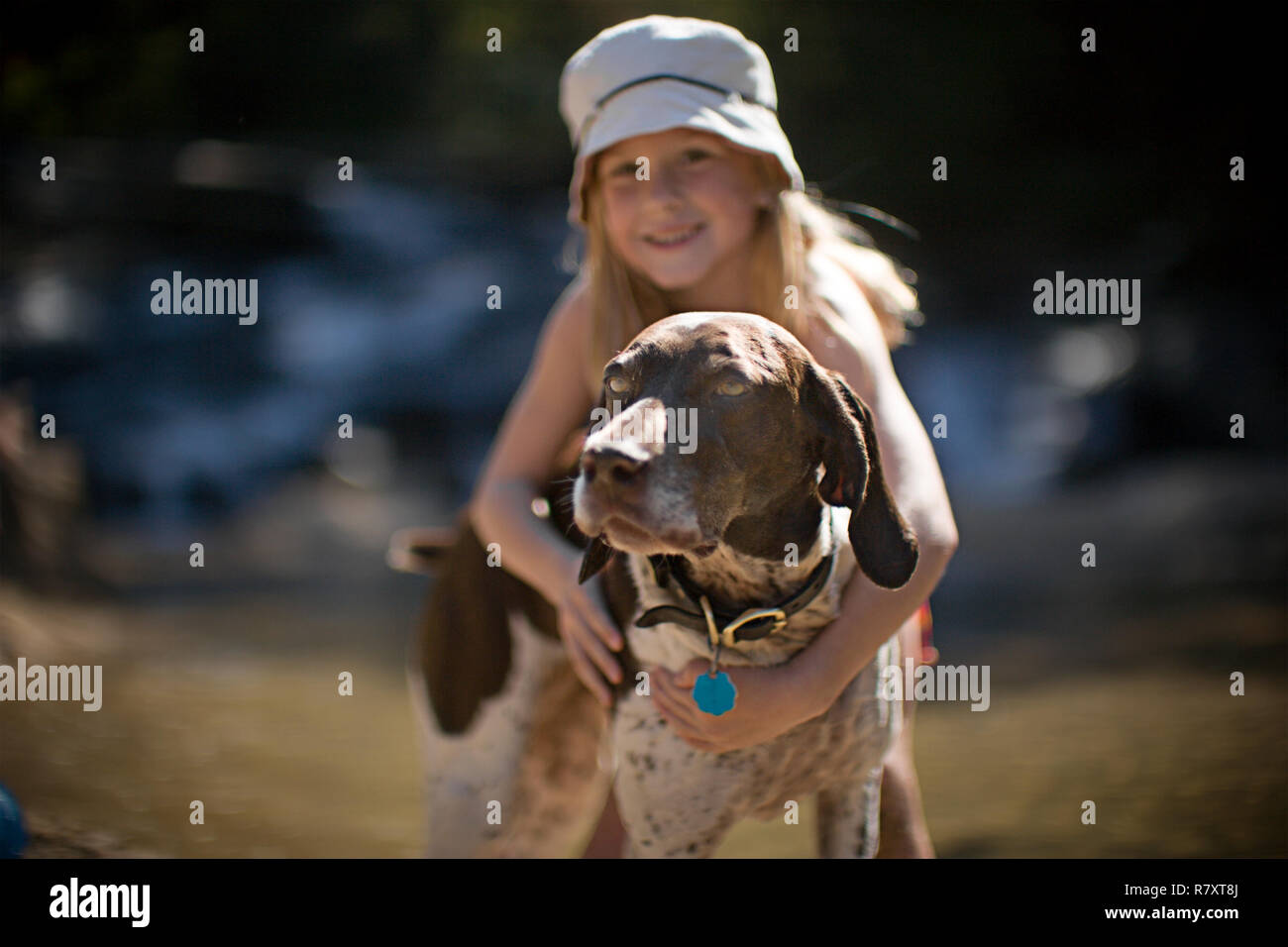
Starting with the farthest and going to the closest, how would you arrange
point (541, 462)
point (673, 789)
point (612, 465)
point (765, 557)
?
point (541, 462) → point (673, 789) → point (765, 557) → point (612, 465)

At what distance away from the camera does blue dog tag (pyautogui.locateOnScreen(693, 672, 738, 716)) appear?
1927 millimetres

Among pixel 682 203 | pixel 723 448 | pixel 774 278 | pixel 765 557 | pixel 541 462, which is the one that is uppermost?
pixel 682 203

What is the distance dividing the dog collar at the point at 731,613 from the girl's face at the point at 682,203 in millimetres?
615

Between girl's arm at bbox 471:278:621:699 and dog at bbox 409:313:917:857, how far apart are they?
90 millimetres

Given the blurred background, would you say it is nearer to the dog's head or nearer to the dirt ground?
the dirt ground

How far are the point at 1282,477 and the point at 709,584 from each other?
6.96 metres

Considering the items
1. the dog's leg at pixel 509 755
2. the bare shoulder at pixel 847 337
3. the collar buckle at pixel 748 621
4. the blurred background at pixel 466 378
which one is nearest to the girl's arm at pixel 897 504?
the bare shoulder at pixel 847 337

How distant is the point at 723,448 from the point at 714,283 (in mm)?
735

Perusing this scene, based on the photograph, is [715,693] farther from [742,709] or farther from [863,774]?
[863,774]

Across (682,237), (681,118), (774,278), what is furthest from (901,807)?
(681,118)

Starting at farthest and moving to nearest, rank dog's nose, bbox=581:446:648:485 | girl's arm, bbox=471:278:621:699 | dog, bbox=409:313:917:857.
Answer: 1. girl's arm, bbox=471:278:621:699
2. dog, bbox=409:313:917:857
3. dog's nose, bbox=581:446:648:485

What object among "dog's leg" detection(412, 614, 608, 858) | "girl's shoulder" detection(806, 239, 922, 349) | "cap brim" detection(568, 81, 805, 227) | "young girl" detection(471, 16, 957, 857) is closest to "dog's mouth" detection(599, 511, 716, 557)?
"young girl" detection(471, 16, 957, 857)

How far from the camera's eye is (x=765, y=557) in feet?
6.27
